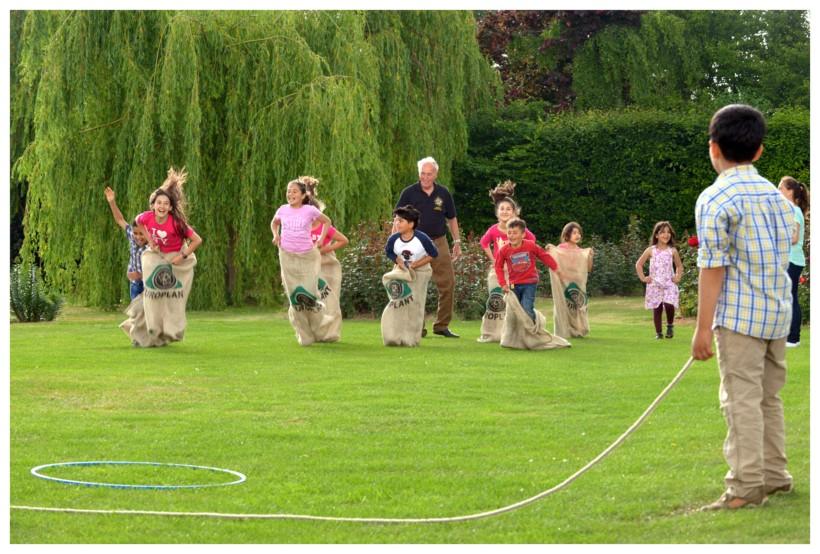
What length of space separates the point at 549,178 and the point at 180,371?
19266mm

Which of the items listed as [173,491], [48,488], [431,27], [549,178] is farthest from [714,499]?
[549,178]

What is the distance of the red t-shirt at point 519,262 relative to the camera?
51.7ft

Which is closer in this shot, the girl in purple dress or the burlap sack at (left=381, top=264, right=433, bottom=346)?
the burlap sack at (left=381, top=264, right=433, bottom=346)

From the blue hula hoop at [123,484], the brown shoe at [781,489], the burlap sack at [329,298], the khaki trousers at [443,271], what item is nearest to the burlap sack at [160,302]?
the burlap sack at [329,298]

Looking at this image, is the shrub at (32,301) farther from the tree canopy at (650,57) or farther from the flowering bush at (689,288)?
the tree canopy at (650,57)

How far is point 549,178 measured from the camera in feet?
104

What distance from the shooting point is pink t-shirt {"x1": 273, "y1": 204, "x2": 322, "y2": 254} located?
52.0ft

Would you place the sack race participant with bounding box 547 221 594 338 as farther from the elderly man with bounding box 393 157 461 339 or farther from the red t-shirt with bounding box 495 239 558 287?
the red t-shirt with bounding box 495 239 558 287

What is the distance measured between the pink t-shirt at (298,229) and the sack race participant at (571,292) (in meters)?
3.36

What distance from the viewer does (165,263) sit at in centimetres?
1562

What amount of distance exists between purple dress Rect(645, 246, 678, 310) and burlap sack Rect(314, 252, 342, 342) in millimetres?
3809

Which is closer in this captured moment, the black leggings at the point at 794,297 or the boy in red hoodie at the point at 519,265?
the black leggings at the point at 794,297

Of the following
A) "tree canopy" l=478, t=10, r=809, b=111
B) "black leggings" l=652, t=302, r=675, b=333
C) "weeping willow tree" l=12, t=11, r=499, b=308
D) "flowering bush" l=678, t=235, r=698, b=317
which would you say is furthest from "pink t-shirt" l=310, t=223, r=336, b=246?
"tree canopy" l=478, t=10, r=809, b=111

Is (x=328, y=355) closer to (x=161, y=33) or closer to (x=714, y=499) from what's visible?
(x=714, y=499)
